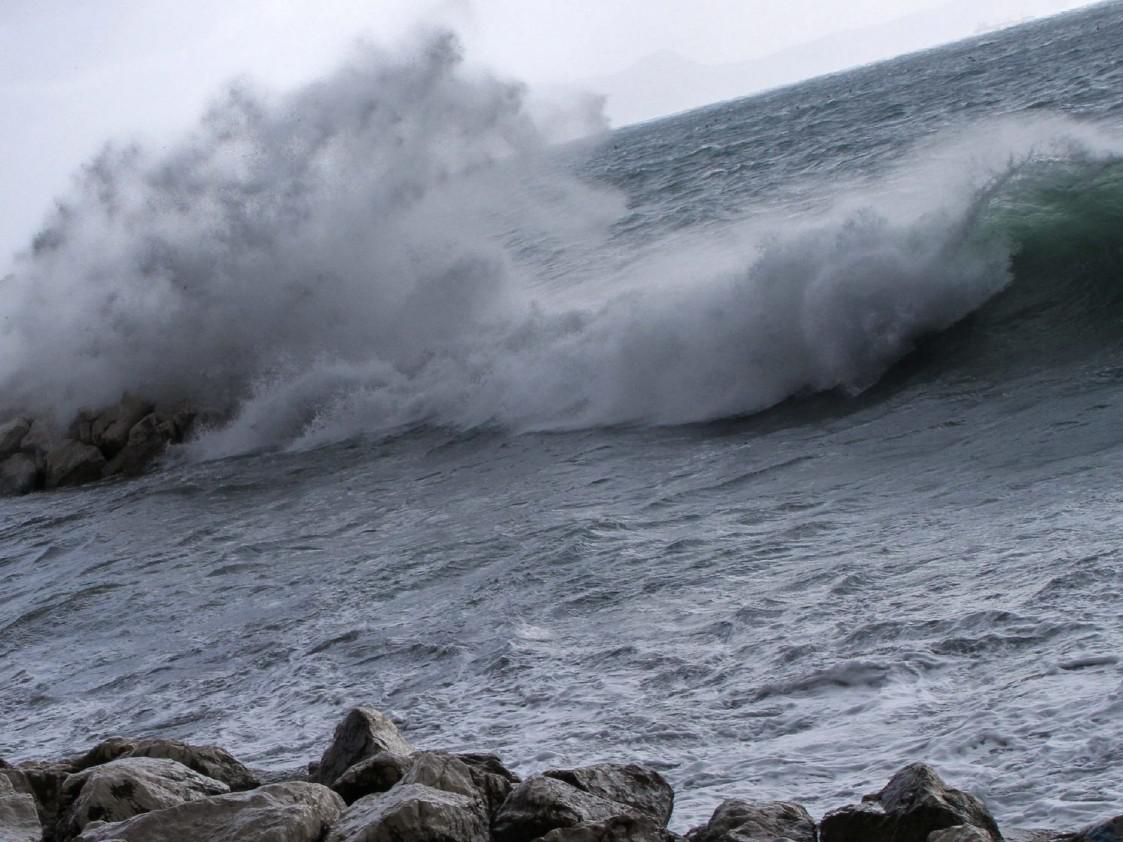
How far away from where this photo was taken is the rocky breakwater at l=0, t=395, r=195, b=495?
1559 cm

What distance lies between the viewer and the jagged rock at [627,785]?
4188 millimetres

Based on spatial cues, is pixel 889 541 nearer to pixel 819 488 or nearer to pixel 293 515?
pixel 819 488

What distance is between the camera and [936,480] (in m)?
8.05

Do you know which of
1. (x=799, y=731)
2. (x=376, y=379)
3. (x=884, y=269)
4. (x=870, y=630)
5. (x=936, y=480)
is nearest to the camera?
(x=799, y=731)

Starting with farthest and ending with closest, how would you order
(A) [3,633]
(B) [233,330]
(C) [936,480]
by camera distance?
(B) [233,330] → (A) [3,633] → (C) [936,480]

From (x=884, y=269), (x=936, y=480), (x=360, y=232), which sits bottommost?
(x=936, y=480)

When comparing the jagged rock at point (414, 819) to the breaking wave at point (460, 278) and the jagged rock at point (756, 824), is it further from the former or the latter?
the breaking wave at point (460, 278)

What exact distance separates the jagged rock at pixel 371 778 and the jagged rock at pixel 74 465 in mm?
11949

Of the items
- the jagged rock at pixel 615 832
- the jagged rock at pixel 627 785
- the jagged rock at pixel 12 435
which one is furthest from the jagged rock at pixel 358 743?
the jagged rock at pixel 12 435

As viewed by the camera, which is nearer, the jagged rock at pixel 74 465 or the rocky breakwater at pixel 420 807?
the rocky breakwater at pixel 420 807

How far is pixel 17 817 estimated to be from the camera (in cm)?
459

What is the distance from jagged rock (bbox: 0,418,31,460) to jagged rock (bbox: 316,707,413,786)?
1291cm

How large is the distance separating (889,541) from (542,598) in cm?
189

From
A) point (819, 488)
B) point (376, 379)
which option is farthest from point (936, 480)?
point (376, 379)
